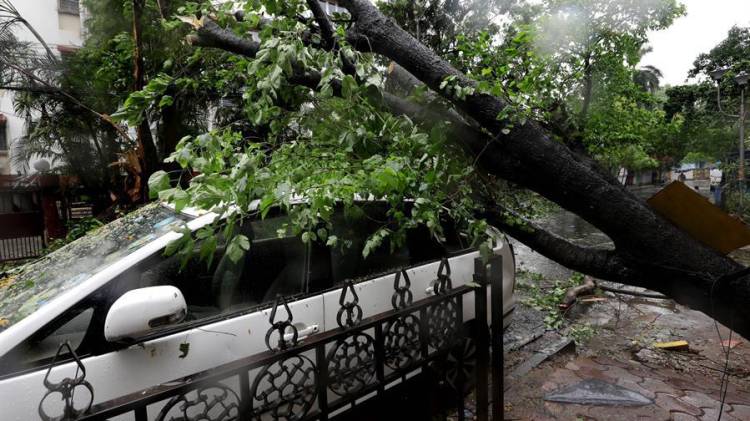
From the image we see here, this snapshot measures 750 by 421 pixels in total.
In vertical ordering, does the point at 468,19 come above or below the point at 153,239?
above

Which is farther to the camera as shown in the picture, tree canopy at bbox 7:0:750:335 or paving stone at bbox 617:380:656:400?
paving stone at bbox 617:380:656:400

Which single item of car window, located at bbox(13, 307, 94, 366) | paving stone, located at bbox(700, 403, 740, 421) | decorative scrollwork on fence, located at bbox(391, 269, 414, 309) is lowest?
paving stone, located at bbox(700, 403, 740, 421)

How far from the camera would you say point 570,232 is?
1359cm

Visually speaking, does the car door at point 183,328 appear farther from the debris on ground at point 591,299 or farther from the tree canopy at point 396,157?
the debris on ground at point 591,299

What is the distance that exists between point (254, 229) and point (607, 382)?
11.1 feet

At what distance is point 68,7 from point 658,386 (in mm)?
20020

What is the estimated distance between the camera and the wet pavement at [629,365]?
334 cm

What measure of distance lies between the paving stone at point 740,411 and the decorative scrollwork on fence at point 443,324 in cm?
273

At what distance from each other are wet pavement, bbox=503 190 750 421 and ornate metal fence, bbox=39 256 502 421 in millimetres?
1477

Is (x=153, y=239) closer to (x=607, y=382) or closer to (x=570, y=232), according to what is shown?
(x=607, y=382)

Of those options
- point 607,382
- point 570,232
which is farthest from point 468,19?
point 607,382

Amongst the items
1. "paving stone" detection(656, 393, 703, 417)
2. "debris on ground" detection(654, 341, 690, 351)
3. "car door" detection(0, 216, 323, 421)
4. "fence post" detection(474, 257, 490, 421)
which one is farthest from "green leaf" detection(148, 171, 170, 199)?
"debris on ground" detection(654, 341, 690, 351)

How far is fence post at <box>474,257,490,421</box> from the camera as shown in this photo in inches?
87.7

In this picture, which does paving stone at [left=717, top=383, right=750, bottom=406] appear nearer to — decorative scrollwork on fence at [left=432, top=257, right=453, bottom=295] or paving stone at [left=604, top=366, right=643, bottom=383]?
paving stone at [left=604, top=366, right=643, bottom=383]
